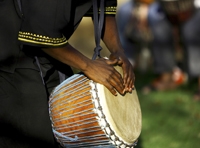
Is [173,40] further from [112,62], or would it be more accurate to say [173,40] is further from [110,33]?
[112,62]

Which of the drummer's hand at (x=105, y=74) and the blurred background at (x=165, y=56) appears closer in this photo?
the drummer's hand at (x=105, y=74)

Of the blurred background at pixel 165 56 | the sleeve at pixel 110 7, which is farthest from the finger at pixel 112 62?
the blurred background at pixel 165 56

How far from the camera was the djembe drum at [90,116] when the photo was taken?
3008 millimetres

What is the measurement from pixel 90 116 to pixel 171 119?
119 inches

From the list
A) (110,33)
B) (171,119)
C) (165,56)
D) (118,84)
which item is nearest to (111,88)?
(118,84)

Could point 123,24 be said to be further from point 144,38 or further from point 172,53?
point 172,53

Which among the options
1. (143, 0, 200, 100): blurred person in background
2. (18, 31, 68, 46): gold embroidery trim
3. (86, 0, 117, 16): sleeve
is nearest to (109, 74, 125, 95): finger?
(18, 31, 68, 46): gold embroidery trim

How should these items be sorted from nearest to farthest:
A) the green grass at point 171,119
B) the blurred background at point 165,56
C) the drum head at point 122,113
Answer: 1. the drum head at point 122,113
2. the green grass at point 171,119
3. the blurred background at point 165,56

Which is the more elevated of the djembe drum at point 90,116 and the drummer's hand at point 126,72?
the drummer's hand at point 126,72

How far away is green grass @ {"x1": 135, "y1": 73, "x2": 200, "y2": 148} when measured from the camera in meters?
5.18

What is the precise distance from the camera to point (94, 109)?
301cm

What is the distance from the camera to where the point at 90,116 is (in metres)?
3.04

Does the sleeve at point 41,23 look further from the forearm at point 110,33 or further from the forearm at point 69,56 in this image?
the forearm at point 110,33

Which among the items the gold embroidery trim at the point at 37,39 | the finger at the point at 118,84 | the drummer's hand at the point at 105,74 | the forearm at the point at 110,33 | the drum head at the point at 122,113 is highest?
the gold embroidery trim at the point at 37,39
